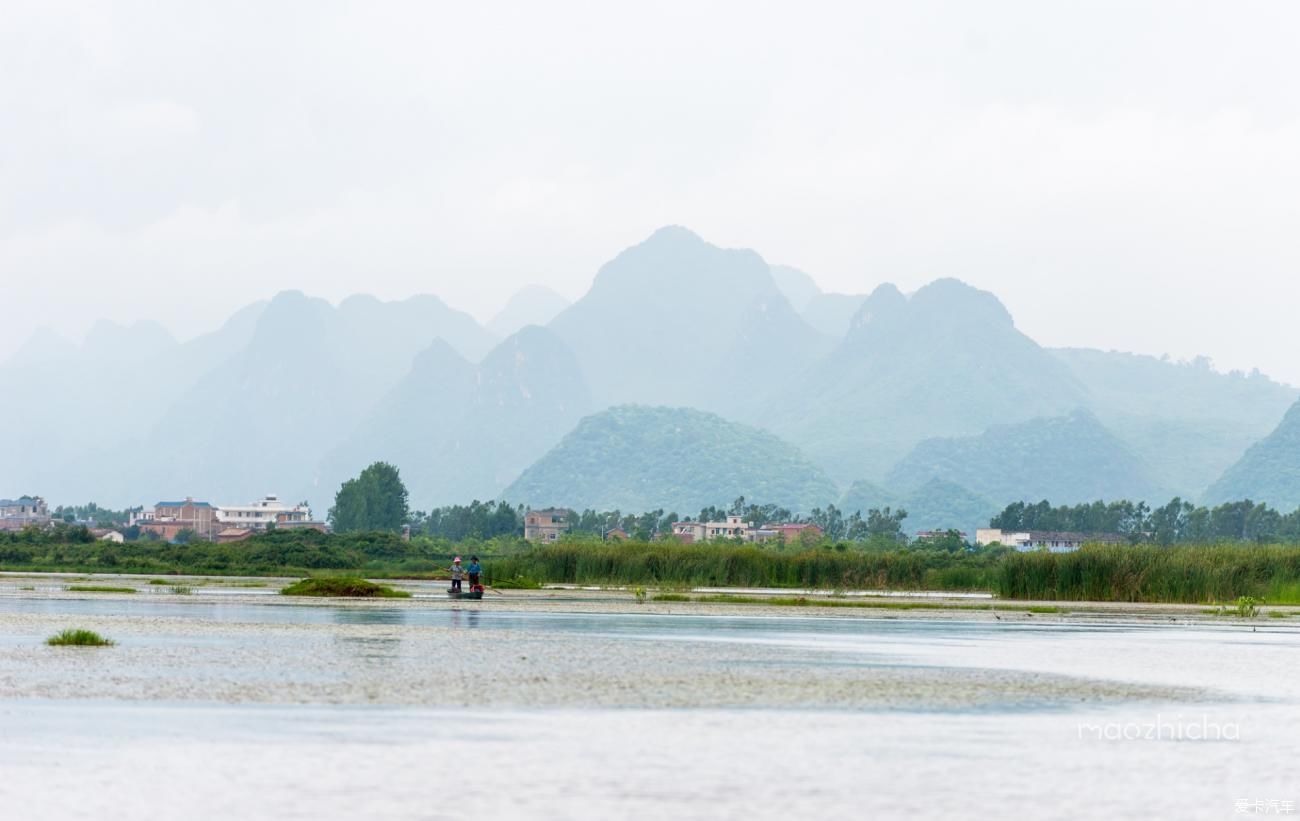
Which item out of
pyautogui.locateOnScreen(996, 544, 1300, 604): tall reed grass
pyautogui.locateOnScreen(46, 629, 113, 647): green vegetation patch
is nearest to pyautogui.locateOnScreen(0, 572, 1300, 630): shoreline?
pyautogui.locateOnScreen(996, 544, 1300, 604): tall reed grass

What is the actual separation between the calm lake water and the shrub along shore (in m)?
23.0

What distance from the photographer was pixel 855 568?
246 feet

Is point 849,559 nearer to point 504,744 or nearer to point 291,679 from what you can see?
point 291,679

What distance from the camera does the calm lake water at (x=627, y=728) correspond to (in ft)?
55.0

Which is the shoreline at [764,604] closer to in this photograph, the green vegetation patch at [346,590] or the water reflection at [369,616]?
the green vegetation patch at [346,590]

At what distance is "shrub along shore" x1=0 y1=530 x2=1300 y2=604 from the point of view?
202ft

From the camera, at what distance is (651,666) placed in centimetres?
3150

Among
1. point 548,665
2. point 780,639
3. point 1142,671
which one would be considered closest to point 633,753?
point 548,665

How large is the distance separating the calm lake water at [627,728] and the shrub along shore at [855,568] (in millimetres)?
22971

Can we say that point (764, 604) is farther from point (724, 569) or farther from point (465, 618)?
point (465, 618)

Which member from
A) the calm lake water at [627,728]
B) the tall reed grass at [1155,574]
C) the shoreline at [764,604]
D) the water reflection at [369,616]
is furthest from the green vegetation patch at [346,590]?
the tall reed grass at [1155,574]

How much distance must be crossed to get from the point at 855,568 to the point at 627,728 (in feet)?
177

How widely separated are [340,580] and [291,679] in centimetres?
3576

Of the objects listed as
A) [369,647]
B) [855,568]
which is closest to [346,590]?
[855,568]
